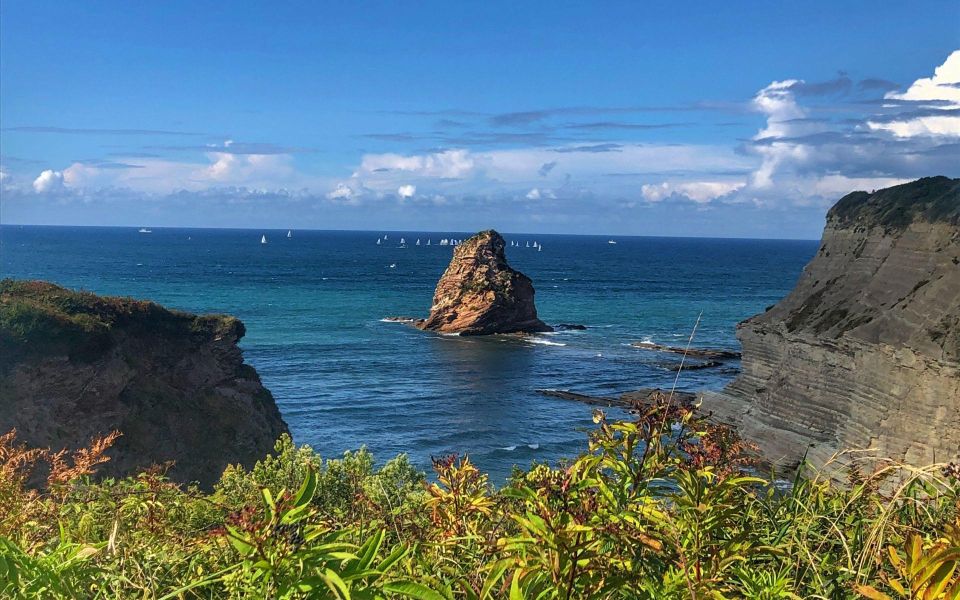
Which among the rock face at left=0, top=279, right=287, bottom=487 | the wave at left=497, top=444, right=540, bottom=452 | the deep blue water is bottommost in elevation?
the wave at left=497, top=444, right=540, bottom=452

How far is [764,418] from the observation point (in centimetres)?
3080

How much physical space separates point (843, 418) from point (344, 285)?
111m

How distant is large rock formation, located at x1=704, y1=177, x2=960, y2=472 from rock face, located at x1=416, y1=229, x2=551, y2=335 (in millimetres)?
46681

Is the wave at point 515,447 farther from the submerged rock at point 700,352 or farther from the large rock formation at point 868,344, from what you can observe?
the submerged rock at point 700,352

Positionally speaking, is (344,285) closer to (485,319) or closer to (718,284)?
(485,319)

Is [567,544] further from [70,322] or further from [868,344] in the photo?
[70,322]

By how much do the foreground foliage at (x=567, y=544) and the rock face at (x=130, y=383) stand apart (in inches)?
815

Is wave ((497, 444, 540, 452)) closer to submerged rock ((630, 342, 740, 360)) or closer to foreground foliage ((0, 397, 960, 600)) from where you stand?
submerged rock ((630, 342, 740, 360))

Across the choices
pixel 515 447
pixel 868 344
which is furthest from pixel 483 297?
pixel 868 344

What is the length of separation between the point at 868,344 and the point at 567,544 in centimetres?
2446

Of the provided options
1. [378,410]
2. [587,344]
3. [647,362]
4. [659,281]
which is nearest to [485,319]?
[587,344]

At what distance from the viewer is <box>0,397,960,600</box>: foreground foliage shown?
7.90 feet

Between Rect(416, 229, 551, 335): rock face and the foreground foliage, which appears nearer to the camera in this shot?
the foreground foliage

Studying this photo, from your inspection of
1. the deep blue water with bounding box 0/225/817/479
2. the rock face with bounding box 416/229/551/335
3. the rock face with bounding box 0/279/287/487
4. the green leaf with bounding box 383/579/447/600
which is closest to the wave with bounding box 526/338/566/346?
the deep blue water with bounding box 0/225/817/479
